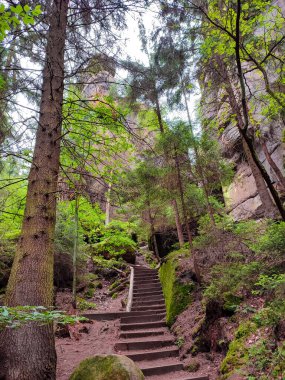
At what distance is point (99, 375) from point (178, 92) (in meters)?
10.2

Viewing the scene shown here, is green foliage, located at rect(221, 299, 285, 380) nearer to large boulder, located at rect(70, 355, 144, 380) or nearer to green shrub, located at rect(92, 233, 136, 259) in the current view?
large boulder, located at rect(70, 355, 144, 380)

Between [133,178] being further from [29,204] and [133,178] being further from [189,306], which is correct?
[29,204]

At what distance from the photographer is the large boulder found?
394 cm

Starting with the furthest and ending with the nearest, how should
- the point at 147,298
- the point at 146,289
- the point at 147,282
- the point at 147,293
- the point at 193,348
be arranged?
the point at 147,282, the point at 146,289, the point at 147,293, the point at 147,298, the point at 193,348

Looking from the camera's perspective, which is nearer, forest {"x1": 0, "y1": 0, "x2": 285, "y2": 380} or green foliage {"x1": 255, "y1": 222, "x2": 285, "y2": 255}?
forest {"x1": 0, "y1": 0, "x2": 285, "y2": 380}

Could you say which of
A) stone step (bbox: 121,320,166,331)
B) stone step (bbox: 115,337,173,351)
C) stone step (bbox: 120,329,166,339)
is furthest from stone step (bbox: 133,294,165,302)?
stone step (bbox: 115,337,173,351)

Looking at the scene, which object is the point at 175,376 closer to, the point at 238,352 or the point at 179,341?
the point at 179,341

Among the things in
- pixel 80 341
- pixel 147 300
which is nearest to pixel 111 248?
pixel 147 300

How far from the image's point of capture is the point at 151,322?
343 inches

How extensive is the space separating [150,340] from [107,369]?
3.79 metres

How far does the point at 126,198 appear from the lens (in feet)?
25.6

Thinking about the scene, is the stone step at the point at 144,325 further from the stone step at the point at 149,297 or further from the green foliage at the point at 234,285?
the green foliage at the point at 234,285

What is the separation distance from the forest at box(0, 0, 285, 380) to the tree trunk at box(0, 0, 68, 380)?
0.6 inches

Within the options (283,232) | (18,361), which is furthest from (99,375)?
(283,232)
